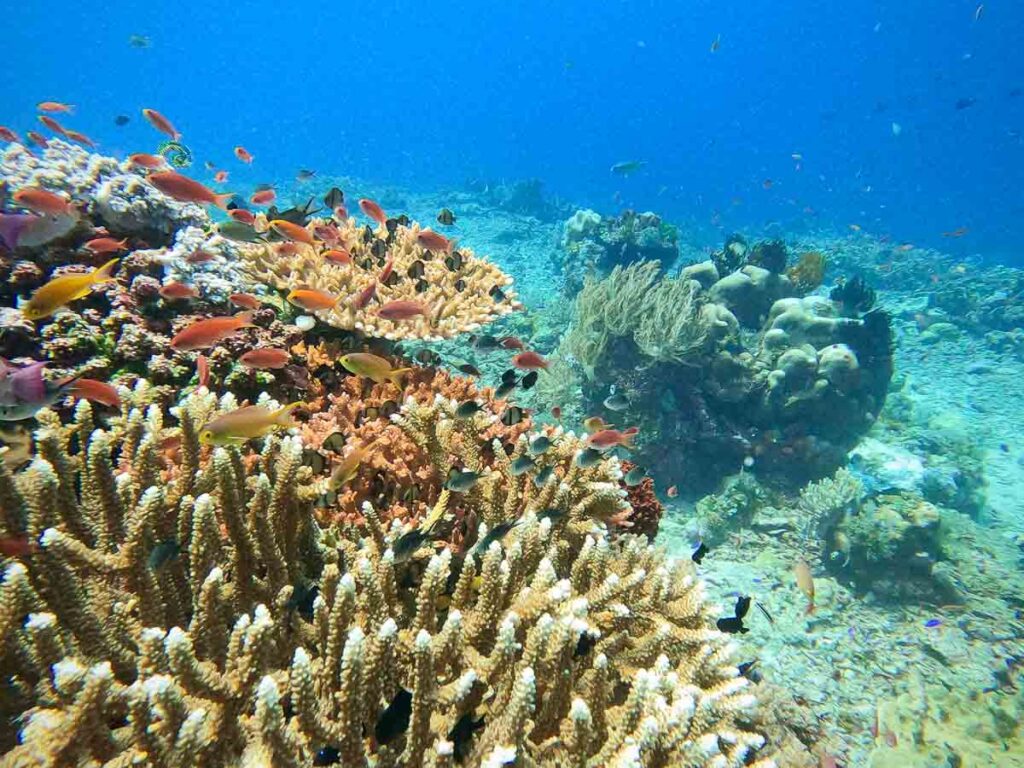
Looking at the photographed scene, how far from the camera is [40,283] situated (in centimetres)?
488

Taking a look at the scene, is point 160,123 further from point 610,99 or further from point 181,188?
point 610,99

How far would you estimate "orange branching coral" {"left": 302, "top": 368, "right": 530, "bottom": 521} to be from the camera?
3305mm

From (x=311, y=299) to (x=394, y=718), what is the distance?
3334mm

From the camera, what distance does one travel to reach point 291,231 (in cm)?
471

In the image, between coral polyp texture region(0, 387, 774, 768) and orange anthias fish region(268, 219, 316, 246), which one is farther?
orange anthias fish region(268, 219, 316, 246)

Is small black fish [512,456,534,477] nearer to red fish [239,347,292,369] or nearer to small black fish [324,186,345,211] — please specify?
red fish [239,347,292,369]

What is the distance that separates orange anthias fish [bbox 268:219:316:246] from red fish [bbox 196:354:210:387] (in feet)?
4.51

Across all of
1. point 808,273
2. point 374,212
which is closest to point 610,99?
point 808,273

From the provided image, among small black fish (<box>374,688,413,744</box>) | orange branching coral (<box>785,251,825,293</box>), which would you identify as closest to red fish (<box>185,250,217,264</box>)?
small black fish (<box>374,688,413,744</box>)

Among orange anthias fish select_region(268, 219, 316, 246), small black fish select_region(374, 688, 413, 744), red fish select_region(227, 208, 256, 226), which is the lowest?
small black fish select_region(374, 688, 413, 744)

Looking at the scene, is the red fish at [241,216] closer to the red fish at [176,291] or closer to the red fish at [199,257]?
the red fish at [199,257]

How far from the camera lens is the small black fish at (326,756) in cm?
173

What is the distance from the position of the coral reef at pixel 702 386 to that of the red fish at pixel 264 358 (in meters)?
6.55

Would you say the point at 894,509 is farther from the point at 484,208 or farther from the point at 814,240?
the point at 814,240
